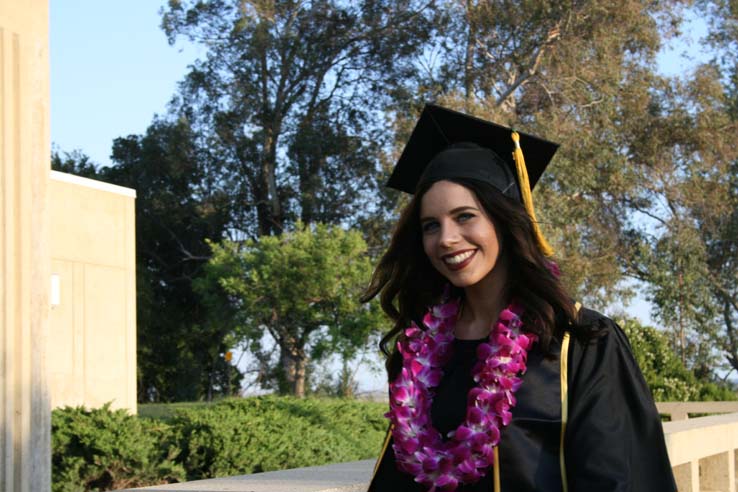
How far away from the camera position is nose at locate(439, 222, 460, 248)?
2520mm

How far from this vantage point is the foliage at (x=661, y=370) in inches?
554

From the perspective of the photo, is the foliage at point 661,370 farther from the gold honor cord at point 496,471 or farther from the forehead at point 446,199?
the gold honor cord at point 496,471

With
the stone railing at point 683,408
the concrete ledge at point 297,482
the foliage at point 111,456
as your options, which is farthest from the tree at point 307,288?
the concrete ledge at point 297,482

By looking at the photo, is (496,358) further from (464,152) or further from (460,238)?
(464,152)

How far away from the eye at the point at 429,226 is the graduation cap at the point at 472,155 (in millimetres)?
120

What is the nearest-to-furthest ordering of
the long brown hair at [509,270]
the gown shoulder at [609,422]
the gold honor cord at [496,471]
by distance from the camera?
1. the gown shoulder at [609,422]
2. the gold honor cord at [496,471]
3. the long brown hair at [509,270]

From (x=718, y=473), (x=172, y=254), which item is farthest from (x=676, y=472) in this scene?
(x=172, y=254)

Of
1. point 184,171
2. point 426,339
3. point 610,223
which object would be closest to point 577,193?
point 610,223

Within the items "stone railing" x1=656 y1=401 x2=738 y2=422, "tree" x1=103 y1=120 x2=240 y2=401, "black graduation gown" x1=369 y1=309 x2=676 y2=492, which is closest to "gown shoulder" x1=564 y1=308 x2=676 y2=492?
"black graduation gown" x1=369 y1=309 x2=676 y2=492

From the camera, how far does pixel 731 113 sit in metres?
30.5

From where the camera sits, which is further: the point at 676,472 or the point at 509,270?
the point at 676,472

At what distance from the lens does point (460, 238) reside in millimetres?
2523

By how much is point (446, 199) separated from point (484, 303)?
284mm

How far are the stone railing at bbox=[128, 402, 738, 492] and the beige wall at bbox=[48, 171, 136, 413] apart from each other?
1068 centimetres
